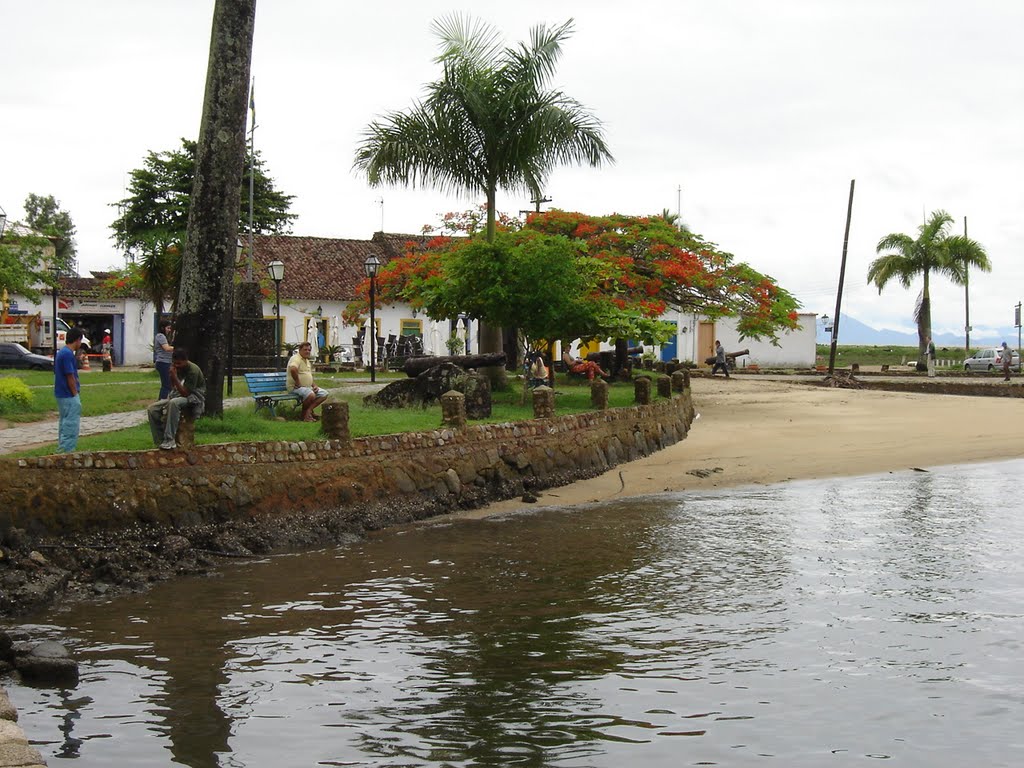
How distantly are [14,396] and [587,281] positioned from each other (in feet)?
33.7

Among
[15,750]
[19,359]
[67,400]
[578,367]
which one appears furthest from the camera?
[19,359]

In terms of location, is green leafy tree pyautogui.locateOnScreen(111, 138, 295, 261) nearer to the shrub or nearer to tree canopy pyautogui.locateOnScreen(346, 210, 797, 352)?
tree canopy pyautogui.locateOnScreen(346, 210, 797, 352)

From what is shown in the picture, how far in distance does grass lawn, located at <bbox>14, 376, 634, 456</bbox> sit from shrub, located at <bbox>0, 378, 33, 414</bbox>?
1.92m

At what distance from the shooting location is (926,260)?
4550 centimetres

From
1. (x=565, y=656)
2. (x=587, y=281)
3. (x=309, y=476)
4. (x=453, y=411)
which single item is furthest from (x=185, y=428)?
(x=587, y=281)

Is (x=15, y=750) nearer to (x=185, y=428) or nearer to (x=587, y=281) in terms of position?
(x=185, y=428)

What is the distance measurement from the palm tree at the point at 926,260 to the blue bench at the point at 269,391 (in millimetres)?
36722

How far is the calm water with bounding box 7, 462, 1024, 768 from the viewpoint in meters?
6.05

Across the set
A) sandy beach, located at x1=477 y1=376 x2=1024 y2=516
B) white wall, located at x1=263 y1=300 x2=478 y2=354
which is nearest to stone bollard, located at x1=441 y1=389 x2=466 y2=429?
sandy beach, located at x1=477 y1=376 x2=1024 y2=516

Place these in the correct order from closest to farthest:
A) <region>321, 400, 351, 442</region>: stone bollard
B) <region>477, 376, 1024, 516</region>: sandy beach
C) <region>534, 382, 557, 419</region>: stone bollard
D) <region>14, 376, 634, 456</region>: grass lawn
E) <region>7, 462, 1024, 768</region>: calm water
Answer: <region>7, 462, 1024, 768</region>: calm water → <region>14, 376, 634, 456</region>: grass lawn → <region>321, 400, 351, 442</region>: stone bollard → <region>534, 382, 557, 419</region>: stone bollard → <region>477, 376, 1024, 516</region>: sandy beach

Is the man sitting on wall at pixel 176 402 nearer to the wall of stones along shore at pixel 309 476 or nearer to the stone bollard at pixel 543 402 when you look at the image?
the wall of stones along shore at pixel 309 476

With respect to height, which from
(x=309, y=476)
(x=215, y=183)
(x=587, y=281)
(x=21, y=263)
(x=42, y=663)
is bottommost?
(x=42, y=663)

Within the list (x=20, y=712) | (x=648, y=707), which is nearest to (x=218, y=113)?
(x=20, y=712)

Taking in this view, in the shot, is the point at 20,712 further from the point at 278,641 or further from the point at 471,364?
the point at 471,364
